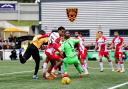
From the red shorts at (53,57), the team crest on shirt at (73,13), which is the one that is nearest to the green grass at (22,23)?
the team crest on shirt at (73,13)

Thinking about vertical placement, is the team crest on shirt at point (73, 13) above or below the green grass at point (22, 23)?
above

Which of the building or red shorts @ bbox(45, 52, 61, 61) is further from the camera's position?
the building

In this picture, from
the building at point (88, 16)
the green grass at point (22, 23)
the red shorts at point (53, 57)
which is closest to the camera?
the red shorts at point (53, 57)

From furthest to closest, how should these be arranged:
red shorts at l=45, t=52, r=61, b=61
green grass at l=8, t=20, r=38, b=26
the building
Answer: green grass at l=8, t=20, r=38, b=26 → the building → red shorts at l=45, t=52, r=61, b=61

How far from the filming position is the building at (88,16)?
5509cm

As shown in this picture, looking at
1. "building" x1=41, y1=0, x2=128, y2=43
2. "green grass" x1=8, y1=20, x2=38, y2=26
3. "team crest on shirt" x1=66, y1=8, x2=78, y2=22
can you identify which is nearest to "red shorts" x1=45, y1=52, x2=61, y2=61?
"building" x1=41, y1=0, x2=128, y2=43

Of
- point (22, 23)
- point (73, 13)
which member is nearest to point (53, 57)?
point (73, 13)

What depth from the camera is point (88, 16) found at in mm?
55906

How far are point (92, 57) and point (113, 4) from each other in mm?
12747

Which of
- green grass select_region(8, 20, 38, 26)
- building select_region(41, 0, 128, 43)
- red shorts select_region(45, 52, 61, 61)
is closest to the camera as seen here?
red shorts select_region(45, 52, 61, 61)

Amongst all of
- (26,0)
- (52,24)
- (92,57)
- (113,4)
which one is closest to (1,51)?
(92,57)

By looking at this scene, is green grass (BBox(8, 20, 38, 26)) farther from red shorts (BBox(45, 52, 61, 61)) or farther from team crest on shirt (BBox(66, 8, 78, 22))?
red shorts (BBox(45, 52, 61, 61))

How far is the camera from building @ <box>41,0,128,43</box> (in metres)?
55.1

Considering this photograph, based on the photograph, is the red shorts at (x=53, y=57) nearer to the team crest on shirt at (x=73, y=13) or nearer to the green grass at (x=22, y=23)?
the team crest on shirt at (x=73, y=13)
